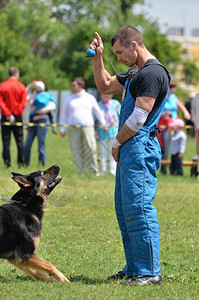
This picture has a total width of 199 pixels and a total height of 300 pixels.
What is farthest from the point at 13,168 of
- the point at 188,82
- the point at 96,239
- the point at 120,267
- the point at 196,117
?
the point at 188,82

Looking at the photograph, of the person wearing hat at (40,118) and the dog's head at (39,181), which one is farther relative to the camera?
the person wearing hat at (40,118)

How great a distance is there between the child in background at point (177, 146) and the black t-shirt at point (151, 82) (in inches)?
363

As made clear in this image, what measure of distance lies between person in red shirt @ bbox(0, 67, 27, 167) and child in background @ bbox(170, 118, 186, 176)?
3753 millimetres

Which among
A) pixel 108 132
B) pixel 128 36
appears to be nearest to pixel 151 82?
pixel 128 36

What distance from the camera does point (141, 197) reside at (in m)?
5.02

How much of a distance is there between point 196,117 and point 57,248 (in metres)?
8.08

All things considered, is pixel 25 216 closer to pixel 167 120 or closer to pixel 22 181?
pixel 22 181

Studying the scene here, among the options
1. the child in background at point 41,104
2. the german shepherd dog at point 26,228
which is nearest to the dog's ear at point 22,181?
the german shepherd dog at point 26,228

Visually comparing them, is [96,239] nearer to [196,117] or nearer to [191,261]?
[191,261]

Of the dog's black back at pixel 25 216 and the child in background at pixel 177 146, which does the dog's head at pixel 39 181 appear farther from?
the child in background at pixel 177 146

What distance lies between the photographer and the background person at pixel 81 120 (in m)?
13.2

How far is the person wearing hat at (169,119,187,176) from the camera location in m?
14.2

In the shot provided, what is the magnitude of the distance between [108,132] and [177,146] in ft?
5.97

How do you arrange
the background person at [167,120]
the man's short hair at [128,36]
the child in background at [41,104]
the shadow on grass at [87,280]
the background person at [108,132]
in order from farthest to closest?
1. the background person at [167,120]
2. the child in background at [41,104]
3. the background person at [108,132]
4. the shadow on grass at [87,280]
5. the man's short hair at [128,36]
